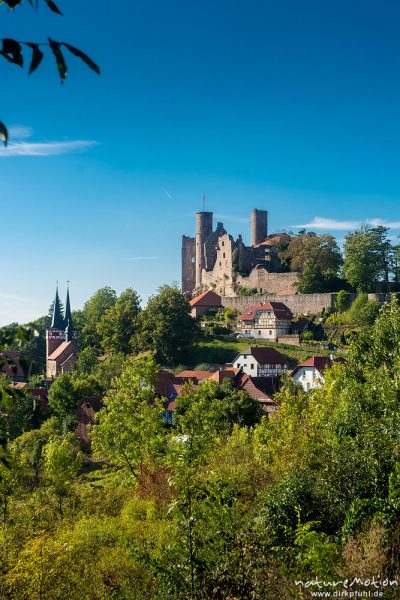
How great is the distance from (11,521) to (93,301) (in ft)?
224

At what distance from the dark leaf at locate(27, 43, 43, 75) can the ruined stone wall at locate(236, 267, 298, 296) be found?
66.1 m

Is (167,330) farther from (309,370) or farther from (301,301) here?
(309,370)

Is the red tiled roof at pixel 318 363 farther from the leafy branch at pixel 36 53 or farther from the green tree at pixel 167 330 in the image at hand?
the leafy branch at pixel 36 53

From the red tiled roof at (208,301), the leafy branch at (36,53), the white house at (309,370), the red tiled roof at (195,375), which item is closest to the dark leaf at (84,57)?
the leafy branch at (36,53)

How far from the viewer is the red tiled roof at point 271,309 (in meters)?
62.2

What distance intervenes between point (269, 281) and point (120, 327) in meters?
17.9

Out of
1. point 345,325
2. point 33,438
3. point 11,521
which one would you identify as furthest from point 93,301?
point 11,521

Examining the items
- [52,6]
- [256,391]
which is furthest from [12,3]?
[256,391]

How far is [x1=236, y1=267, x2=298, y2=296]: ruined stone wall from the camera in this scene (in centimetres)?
6956

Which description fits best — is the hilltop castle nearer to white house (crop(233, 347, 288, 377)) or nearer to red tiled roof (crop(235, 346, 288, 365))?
red tiled roof (crop(235, 346, 288, 365))

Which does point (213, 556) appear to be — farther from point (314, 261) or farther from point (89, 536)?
point (314, 261)

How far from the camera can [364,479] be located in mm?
12672

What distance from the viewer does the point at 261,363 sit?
52188mm

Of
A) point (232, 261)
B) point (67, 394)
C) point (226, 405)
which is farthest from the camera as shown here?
point (232, 261)
